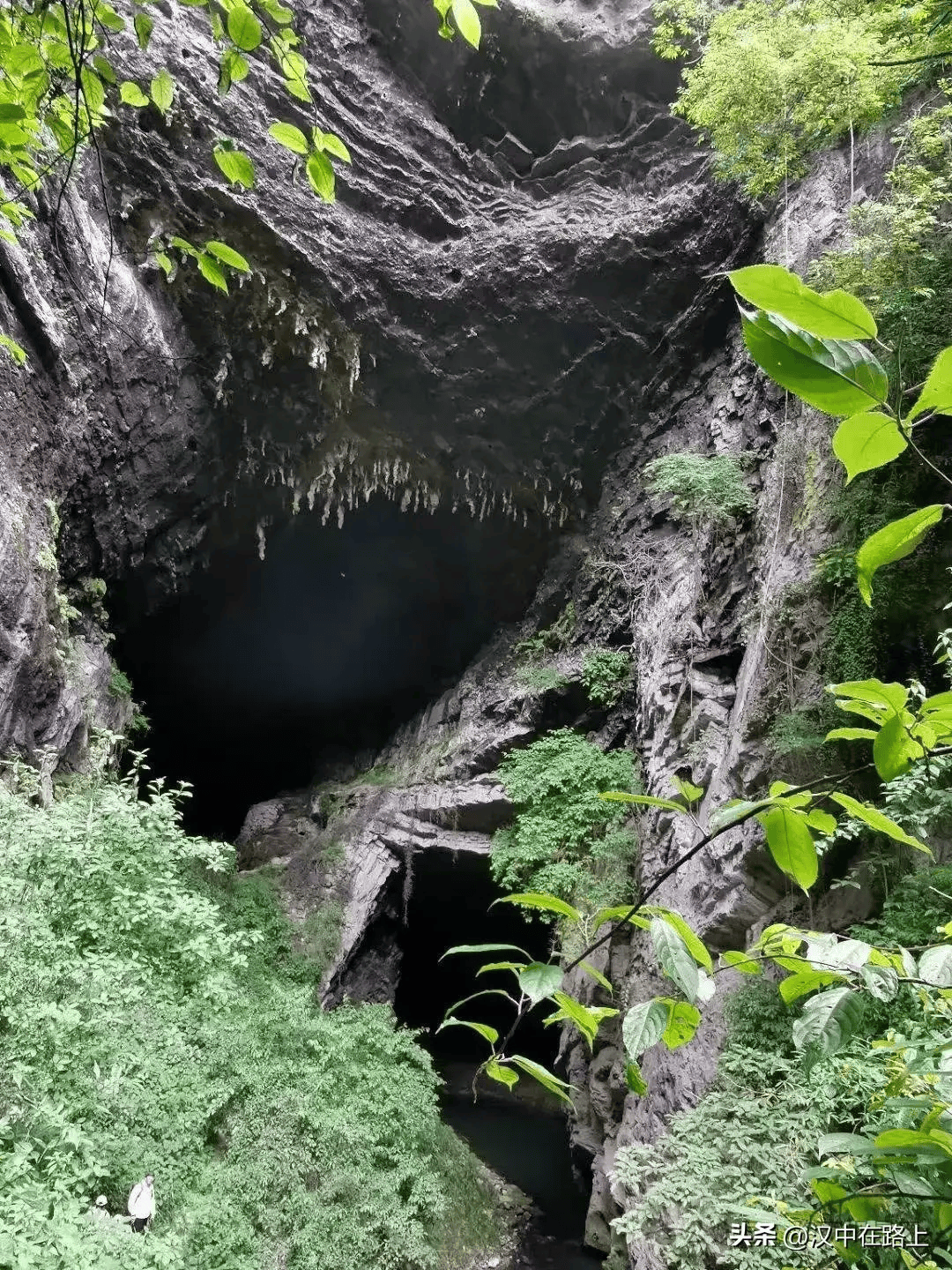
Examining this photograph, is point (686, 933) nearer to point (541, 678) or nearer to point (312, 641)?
point (541, 678)

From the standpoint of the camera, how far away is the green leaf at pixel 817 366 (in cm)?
48

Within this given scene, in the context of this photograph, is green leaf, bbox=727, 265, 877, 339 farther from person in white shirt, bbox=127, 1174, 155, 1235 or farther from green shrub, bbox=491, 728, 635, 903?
green shrub, bbox=491, 728, 635, 903

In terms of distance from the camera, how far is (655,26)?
895cm

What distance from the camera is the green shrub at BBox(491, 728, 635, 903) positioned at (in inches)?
284

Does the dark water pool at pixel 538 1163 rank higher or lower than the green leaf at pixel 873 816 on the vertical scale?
lower

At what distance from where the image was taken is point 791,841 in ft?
2.35

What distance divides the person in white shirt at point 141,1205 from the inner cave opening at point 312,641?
8.71 m

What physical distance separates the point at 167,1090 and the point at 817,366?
534 cm

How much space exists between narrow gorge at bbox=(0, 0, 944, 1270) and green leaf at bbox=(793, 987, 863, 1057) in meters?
4.34

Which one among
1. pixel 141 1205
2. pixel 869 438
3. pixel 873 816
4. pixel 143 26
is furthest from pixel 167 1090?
pixel 869 438

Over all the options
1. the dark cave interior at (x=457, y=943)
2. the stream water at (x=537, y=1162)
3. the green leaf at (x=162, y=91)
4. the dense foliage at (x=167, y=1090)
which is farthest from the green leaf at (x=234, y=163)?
the dark cave interior at (x=457, y=943)

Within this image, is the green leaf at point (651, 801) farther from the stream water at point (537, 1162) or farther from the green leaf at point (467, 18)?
the stream water at point (537, 1162)

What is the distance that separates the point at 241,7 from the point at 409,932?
468 inches

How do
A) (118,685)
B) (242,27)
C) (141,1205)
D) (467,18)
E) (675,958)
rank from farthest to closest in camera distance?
(118,685) < (141,1205) < (242,27) < (467,18) < (675,958)
